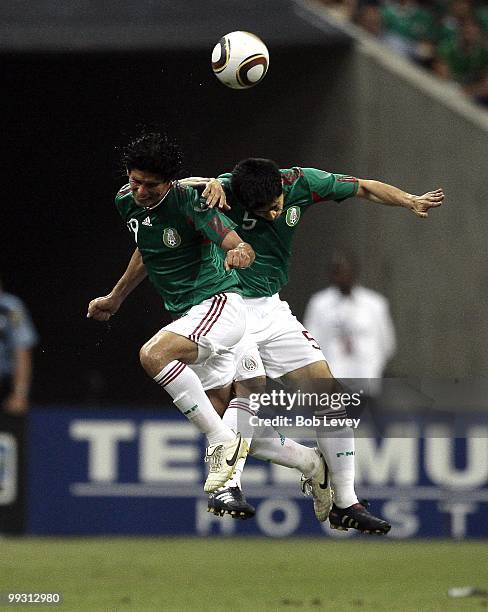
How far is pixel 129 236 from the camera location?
11.1m

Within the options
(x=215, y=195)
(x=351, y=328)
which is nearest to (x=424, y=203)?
(x=215, y=195)

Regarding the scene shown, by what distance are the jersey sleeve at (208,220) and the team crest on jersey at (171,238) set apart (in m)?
0.18

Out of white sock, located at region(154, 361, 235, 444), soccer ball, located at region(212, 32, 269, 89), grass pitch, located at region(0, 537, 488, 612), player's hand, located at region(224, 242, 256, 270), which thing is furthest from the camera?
grass pitch, located at region(0, 537, 488, 612)

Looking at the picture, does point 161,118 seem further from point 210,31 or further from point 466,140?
point 466,140

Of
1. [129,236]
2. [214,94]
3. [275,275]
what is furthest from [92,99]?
[275,275]

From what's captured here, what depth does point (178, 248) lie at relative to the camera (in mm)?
10062

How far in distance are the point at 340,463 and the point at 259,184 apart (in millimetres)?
1933

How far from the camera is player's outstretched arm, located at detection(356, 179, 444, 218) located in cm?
1011

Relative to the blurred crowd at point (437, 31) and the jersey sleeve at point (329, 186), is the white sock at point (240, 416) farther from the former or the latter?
the blurred crowd at point (437, 31)

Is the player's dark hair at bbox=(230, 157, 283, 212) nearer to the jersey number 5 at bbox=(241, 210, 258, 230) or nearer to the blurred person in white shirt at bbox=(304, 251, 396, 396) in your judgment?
the jersey number 5 at bbox=(241, 210, 258, 230)

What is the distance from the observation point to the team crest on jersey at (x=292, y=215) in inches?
408

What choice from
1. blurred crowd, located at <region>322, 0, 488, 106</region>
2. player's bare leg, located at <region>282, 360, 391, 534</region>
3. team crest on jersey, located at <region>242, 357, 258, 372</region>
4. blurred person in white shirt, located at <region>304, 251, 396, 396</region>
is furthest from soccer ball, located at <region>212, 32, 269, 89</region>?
Result: blurred crowd, located at <region>322, 0, 488, 106</region>

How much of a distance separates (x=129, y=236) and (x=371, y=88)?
6059 millimetres

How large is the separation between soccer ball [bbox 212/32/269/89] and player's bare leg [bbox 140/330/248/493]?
1.60 meters
